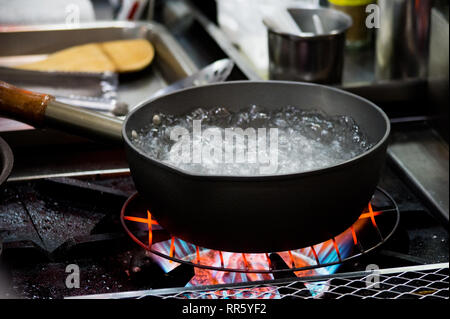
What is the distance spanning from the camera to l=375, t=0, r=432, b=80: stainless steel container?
1751 mm

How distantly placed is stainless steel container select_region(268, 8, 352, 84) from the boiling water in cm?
59

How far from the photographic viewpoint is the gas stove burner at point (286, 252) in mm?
1065

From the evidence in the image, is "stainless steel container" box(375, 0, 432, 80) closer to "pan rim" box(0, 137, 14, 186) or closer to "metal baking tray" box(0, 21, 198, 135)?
"metal baking tray" box(0, 21, 198, 135)

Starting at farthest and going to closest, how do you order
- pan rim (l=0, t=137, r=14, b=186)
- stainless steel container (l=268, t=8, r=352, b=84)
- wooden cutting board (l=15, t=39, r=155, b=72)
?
wooden cutting board (l=15, t=39, r=155, b=72)
stainless steel container (l=268, t=8, r=352, b=84)
pan rim (l=0, t=137, r=14, b=186)

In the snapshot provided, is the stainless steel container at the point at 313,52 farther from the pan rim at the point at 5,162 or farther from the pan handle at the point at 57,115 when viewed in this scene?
the pan rim at the point at 5,162

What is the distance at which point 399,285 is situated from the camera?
3.19 feet

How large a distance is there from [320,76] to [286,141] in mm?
715

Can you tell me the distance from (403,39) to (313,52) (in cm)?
30

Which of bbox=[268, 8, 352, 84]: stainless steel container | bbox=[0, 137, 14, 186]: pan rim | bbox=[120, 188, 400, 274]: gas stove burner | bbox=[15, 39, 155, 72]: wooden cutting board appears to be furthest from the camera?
bbox=[15, 39, 155, 72]: wooden cutting board

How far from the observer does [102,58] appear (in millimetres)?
2061

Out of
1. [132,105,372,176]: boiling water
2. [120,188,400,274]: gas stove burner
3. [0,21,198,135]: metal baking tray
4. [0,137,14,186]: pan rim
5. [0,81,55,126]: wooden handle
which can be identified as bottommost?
[0,21,198,135]: metal baking tray

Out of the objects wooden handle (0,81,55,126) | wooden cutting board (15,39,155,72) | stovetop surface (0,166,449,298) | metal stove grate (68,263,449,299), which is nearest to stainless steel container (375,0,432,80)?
stovetop surface (0,166,449,298)
